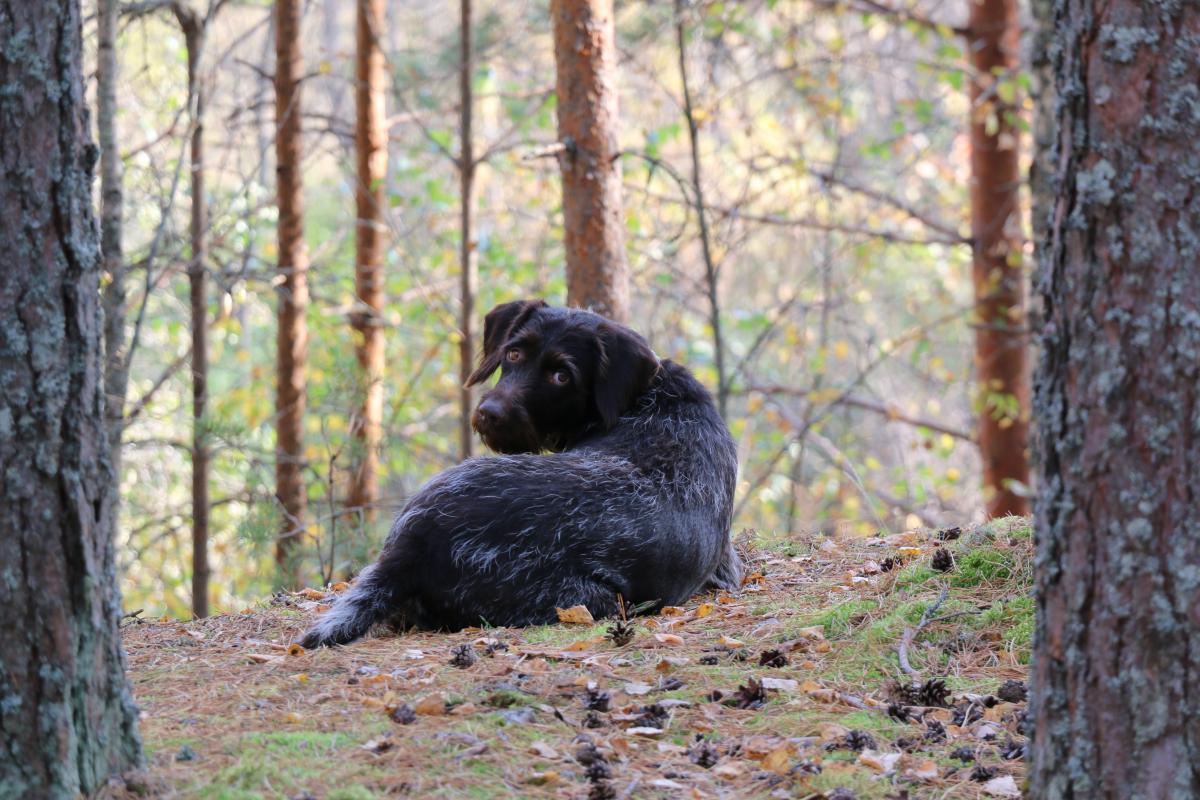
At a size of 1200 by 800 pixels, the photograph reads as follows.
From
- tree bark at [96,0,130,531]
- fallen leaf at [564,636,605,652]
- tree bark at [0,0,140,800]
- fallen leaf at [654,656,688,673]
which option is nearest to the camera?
tree bark at [0,0,140,800]

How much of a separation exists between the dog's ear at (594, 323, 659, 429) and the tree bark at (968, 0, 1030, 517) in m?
8.08

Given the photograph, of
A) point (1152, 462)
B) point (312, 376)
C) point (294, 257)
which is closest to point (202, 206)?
point (294, 257)

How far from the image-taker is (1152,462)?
2.63 meters

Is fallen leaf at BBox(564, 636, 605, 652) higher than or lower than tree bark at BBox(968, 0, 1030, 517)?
lower

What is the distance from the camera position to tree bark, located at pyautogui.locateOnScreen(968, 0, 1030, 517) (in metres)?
13.4

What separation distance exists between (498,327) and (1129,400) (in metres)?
4.55

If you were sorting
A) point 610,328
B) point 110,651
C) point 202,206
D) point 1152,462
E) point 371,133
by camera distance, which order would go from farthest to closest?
point 371,133, point 202,206, point 610,328, point 110,651, point 1152,462

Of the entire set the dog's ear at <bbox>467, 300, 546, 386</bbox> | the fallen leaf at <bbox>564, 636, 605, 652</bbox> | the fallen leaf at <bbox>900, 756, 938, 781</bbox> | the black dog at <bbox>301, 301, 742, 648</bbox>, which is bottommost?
the fallen leaf at <bbox>900, 756, 938, 781</bbox>

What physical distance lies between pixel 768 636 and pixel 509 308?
2.73 m

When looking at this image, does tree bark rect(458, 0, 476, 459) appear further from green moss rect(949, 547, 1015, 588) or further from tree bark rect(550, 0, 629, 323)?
green moss rect(949, 547, 1015, 588)

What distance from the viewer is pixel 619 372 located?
628 cm

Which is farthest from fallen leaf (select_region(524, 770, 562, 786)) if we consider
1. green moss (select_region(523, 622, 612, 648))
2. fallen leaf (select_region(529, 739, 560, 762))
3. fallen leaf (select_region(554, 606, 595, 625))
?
fallen leaf (select_region(554, 606, 595, 625))

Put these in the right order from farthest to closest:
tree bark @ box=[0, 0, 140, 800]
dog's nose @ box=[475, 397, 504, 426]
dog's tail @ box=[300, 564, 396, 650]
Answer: dog's nose @ box=[475, 397, 504, 426], dog's tail @ box=[300, 564, 396, 650], tree bark @ box=[0, 0, 140, 800]

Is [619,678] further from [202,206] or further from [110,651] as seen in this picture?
[202,206]
